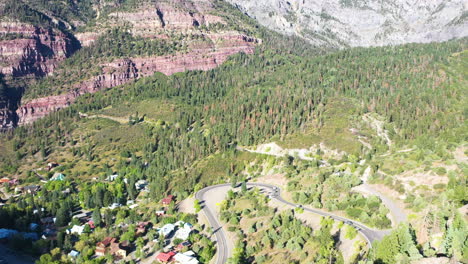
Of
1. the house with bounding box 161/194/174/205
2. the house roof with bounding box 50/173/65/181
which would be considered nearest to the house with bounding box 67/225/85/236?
the house with bounding box 161/194/174/205

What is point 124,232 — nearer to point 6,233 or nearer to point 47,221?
point 47,221

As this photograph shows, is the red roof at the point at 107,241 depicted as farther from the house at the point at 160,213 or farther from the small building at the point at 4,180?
the small building at the point at 4,180

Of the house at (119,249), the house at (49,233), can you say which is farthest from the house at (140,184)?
the house at (119,249)

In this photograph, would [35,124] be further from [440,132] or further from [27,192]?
[440,132]

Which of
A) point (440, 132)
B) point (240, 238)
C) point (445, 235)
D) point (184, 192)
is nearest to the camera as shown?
point (445, 235)

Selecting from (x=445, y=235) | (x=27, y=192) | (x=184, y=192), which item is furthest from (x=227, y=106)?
(x=445, y=235)

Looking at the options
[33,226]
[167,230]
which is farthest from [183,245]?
[33,226]
